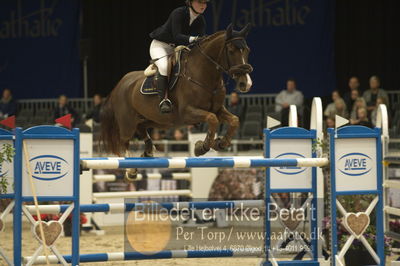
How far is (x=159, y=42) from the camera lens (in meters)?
5.75

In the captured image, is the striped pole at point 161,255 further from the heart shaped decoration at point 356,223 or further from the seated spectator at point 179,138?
the seated spectator at point 179,138

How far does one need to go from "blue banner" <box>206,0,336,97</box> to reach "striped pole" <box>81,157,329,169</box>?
7859 millimetres

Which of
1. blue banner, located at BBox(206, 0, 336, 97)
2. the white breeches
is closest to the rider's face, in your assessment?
the white breeches

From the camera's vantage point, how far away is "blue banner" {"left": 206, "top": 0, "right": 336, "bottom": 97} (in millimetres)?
12188

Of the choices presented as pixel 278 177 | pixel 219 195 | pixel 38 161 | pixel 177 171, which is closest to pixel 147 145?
pixel 278 177

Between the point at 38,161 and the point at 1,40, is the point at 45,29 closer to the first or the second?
the point at 1,40

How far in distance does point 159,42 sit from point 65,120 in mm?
1400

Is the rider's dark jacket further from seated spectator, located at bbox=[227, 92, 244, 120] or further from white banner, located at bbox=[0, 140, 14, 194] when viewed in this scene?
seated spectator, located at bbox=[227, 92, 244, 120]

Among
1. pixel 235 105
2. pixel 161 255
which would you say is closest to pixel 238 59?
pixel 161 255

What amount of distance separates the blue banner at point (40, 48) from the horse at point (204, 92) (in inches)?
316

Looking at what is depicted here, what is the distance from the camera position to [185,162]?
433 cm

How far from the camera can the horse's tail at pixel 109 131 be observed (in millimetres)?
6141

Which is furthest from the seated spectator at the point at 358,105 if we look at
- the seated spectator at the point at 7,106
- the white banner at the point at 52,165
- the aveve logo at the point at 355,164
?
the seated spectator at the point at 7,106

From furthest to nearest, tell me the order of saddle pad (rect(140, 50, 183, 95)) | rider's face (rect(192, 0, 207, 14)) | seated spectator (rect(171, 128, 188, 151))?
seated spectator (rect(171, 128, 188, 151)) < saddle pad (rect(140, 50, 183, 95)) < rider's face (rect(192, 0, 207, 14))
